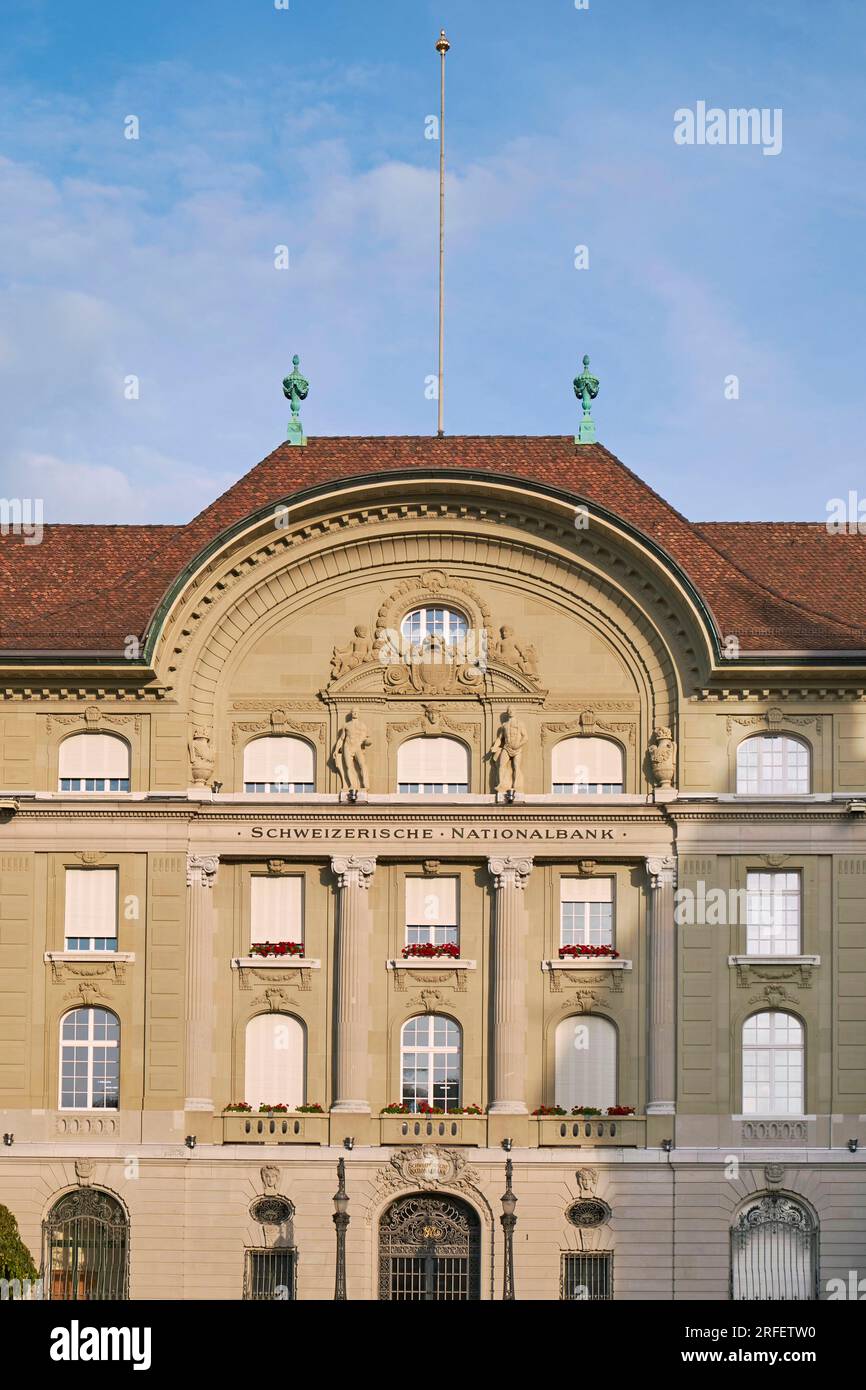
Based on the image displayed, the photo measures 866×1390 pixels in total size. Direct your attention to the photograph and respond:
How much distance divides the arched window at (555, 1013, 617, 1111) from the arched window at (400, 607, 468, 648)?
8.84 m

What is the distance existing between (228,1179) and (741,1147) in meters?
11.0

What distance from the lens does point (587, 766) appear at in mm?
52094

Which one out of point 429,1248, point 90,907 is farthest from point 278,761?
point 429,1248

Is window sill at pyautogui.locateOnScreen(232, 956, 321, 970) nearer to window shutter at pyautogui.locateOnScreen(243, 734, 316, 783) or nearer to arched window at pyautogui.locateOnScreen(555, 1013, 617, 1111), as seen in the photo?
window shutter at pyautogui.locateOnScreen(243, 734, 316, 783)

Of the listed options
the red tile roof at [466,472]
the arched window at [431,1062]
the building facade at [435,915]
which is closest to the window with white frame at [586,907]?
the building facade at [435,915]

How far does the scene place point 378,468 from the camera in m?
55.5

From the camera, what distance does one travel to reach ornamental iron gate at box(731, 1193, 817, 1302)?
4969 centimetres

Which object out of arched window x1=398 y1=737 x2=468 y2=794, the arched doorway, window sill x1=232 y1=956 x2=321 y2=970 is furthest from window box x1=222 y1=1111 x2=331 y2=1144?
arched window x1=398 y1=737 x2=468 y2=794

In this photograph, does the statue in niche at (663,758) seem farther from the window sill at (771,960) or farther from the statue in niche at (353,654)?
the statue in niche at (353,654)

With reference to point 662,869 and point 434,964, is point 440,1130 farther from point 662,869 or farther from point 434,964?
point 662,869

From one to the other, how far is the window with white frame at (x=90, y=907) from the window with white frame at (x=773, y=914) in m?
13.9
